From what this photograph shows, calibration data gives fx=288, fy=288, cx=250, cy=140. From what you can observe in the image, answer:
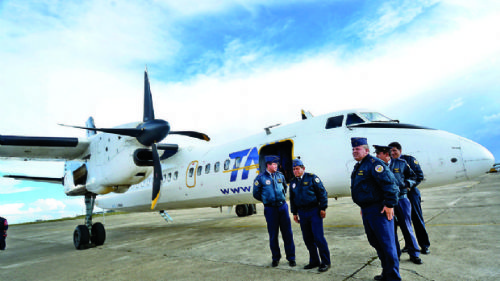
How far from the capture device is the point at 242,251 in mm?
5699

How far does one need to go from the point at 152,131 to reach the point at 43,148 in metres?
3.74

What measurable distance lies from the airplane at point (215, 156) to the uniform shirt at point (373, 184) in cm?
295

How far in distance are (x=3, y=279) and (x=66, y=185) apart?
20.1ft

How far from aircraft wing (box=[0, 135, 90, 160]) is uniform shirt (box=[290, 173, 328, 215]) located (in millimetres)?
8174

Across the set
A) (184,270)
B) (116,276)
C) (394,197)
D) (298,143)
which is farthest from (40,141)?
(394,197)

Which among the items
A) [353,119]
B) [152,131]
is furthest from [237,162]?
[353,119]

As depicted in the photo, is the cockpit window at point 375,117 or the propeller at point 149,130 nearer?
the cockpit window at point 375,117

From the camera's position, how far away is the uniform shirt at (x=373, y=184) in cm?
323

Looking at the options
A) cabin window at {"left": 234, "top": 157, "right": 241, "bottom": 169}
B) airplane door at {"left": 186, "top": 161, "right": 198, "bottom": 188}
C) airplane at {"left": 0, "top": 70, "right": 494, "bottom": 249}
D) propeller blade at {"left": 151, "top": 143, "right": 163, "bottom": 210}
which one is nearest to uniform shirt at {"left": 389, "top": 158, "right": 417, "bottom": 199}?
airplane at {"left": 0, "top": 70, "right": 494, "bottom": 249}

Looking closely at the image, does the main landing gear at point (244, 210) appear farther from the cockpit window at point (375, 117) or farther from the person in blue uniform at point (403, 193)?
the person in blue uniform at point (403, 193)

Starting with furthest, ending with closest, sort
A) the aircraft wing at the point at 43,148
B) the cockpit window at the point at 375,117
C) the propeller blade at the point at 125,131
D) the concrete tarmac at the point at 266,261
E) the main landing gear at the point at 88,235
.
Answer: the propeller blade at the point at 125,131 → the aircraft wing at the point at 43,148 → the main landing gear at the point at 88,235 → the cockpit window at the point at 375,117 → the concrete tarmac at the point at 266,261

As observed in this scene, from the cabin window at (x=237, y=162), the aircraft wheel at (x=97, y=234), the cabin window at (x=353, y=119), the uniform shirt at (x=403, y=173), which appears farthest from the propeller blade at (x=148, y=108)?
the uniform shirt at (x=403, y=173)

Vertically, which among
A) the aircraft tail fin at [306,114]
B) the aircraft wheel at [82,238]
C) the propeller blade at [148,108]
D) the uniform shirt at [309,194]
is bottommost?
the aircraft wheel at [82,238]

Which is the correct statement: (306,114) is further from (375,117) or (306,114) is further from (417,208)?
(417,208)
